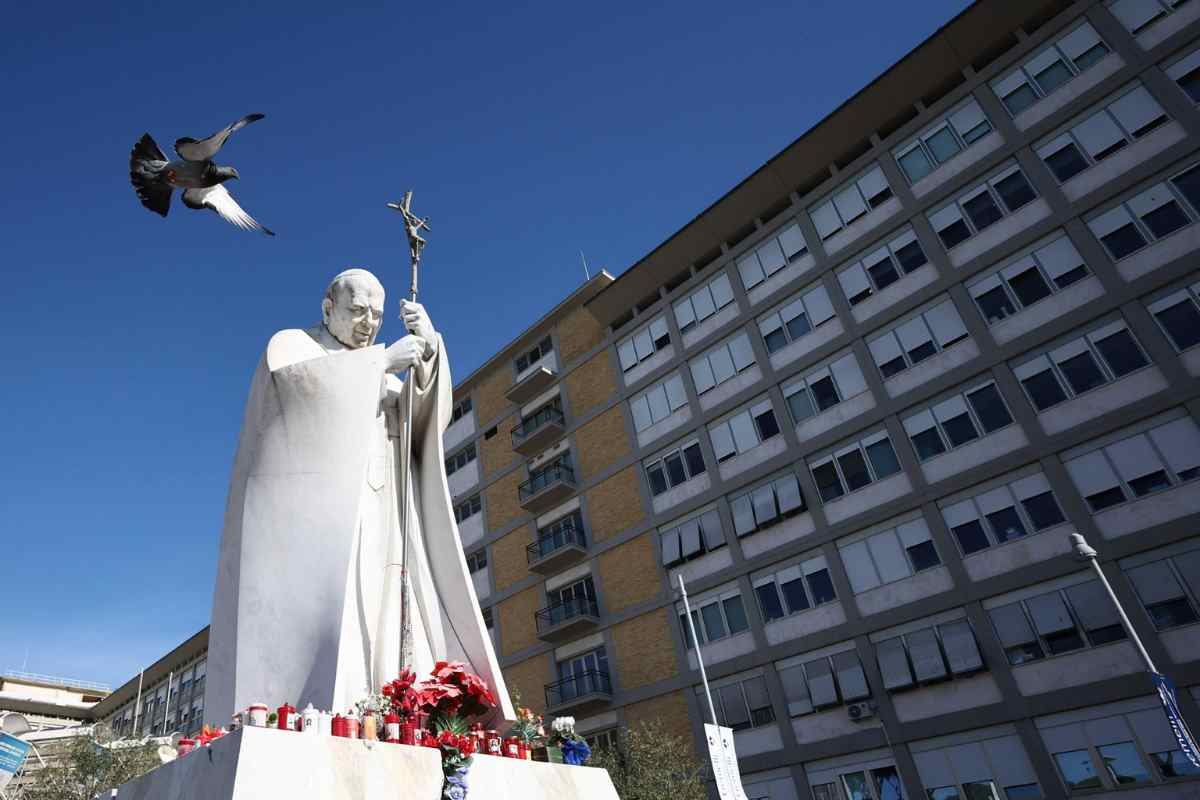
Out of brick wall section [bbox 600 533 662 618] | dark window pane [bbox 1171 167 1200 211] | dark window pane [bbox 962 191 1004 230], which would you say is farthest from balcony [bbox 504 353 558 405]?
dark window pane [bbox 1171 167 1200 211]

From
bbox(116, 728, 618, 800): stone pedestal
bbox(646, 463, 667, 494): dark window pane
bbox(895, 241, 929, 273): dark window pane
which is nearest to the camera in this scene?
bbox(116, 728, 618, 800): stone pedestal

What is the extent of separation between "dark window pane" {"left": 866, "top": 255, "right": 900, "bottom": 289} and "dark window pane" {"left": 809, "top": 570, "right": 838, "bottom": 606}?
34.7ft

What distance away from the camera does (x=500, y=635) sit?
129 feet

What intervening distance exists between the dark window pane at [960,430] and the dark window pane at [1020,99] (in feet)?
35.5

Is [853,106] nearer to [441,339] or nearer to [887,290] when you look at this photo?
[887,290]

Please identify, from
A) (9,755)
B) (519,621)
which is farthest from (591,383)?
(9,755)

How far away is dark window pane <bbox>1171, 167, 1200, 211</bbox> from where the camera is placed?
23.6 metres

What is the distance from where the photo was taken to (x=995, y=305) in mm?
27062

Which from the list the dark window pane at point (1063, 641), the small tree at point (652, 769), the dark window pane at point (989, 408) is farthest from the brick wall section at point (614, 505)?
the dark window pane at point (1063, 641)

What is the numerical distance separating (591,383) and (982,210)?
728 inches

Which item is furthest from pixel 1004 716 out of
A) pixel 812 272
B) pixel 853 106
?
pixel 853 106

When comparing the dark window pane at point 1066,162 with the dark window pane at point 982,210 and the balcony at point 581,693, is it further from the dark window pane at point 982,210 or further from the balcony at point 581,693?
the balcony at point 581,693

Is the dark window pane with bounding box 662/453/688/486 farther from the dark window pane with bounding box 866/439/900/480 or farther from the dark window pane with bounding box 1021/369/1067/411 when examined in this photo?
the dark window pane with bounding box 1021/369/1067/411

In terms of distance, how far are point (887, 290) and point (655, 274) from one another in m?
11.4
